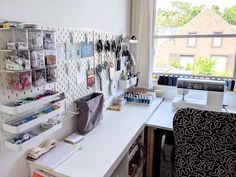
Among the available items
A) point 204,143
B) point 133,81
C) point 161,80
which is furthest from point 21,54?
point 161,80

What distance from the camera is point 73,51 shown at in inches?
56.9

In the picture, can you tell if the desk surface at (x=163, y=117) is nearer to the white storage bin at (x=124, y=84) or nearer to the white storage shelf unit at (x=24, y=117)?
the white storage bin at (x=124, y=84)

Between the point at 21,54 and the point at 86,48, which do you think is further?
the point at 86,48

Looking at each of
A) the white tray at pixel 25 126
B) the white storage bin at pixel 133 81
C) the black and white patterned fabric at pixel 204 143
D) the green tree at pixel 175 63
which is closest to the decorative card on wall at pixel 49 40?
the white tray at pixel 25 126

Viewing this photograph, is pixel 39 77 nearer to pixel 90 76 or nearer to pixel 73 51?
pixel 73 51

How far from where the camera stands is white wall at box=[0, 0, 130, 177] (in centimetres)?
103

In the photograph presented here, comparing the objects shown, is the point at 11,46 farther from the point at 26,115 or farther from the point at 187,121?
the point at 187,121

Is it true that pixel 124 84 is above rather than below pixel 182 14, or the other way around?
below

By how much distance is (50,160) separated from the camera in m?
1.17

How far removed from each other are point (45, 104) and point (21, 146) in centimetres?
29

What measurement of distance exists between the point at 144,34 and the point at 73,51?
127cm

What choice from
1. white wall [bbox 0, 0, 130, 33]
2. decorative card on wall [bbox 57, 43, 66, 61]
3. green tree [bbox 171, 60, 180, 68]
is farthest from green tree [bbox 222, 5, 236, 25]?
decorative card on wall [bbox 57, 43, 66, 61]

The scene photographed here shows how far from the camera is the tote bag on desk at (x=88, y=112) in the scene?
1.49 m

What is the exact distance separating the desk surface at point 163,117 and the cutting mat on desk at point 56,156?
78 cm
